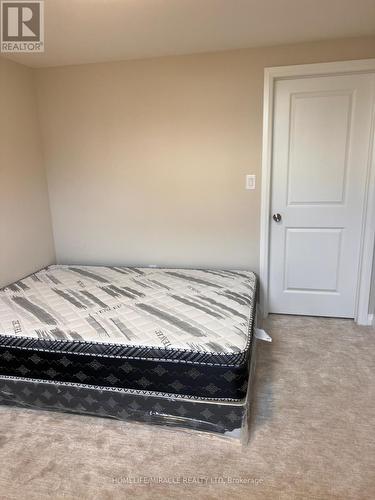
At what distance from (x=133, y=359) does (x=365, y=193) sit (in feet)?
7.18

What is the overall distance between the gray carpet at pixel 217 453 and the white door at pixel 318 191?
0.95 meters

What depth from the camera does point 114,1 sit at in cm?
181

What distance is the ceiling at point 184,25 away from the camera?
74.5 inches

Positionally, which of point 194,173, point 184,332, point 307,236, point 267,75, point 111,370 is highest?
point 267,75

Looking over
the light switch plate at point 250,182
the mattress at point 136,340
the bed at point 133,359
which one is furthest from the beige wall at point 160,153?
the bed at point 133,359

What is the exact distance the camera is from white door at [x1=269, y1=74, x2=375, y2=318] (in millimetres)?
2584

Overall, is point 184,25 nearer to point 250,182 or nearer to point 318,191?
point 250,182

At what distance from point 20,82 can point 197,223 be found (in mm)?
1911

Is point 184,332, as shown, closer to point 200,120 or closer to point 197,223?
point 197,223

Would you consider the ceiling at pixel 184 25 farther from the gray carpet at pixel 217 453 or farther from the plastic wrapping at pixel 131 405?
the gray carpet at pixel 217 453

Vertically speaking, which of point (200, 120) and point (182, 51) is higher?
point (182, 51)

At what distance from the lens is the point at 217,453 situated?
1640 mm

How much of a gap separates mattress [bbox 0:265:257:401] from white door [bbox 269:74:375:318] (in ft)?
2.45

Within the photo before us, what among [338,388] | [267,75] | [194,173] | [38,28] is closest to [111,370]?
[338,388]
